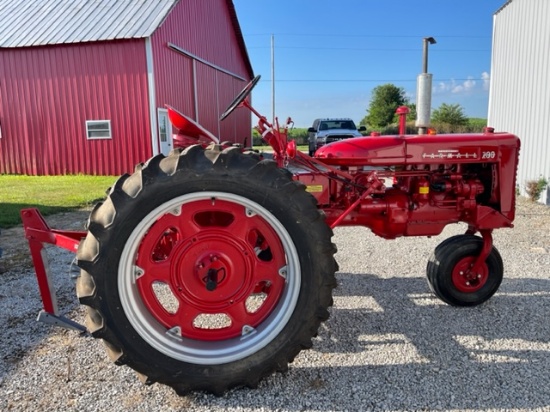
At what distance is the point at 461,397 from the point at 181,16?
14362 millimetres

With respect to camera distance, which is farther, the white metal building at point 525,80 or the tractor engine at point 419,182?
the white metal building at point 525,80

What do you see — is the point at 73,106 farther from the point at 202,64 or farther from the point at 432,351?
the point at 432,351

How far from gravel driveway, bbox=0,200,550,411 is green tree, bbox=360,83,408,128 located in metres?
51.6

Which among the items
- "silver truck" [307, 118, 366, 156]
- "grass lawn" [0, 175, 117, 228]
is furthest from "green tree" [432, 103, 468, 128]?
"grass lawn" [0, 175, 117, 228]

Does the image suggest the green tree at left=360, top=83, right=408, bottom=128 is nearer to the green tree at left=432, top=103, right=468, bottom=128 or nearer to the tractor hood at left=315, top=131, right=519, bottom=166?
the green tree at left=432, top=103, right=468, bottom=128

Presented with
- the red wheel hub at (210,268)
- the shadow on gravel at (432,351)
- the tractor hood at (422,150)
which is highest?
the tractor hood at (422,150)

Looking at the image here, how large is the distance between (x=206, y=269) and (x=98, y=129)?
11409mm

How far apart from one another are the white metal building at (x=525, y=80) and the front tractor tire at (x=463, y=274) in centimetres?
534

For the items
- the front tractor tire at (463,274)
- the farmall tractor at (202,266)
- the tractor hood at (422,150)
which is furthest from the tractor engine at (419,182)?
the farmall tractor at (202,266)

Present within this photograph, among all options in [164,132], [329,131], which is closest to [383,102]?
[329,131]

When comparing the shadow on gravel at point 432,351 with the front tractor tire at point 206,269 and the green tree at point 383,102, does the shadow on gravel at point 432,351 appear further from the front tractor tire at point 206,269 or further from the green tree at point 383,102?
the green tree at point 383,102

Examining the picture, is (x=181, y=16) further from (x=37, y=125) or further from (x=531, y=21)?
(x=531, y=21)

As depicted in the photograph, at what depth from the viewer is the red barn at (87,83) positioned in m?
12.0

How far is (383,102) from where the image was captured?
179ft
